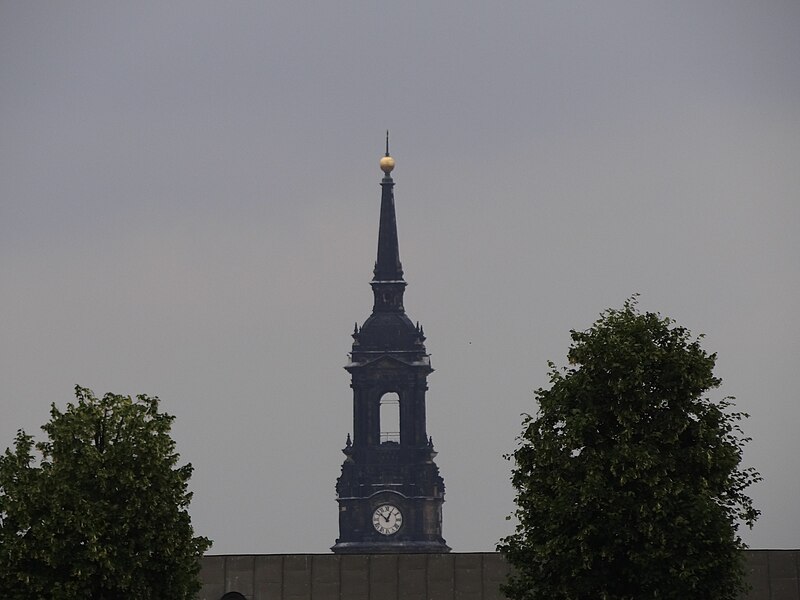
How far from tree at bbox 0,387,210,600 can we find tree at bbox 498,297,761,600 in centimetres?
946

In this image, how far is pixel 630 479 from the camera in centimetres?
7700

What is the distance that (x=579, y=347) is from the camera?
7944 centimetres

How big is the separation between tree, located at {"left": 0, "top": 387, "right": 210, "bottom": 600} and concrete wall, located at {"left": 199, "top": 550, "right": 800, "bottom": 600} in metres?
11.9

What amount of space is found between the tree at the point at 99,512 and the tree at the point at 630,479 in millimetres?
9461

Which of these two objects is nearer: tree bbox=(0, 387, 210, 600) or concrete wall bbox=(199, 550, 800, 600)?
tree bbox=(0, 387, 210, 600)

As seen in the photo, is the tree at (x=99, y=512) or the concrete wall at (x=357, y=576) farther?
the concrete wall at (x=357, y=576)

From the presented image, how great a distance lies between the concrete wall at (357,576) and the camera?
91875 millimetres

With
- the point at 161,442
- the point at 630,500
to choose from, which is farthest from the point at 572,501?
the point at 161,442

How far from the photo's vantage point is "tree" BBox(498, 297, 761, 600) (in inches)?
3022

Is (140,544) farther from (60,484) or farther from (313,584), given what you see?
(313,584)

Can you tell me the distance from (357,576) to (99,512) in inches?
606

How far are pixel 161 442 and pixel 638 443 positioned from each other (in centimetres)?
1347

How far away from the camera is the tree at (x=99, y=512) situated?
259 feet

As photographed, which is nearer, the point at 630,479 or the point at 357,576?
the point at 630,479
